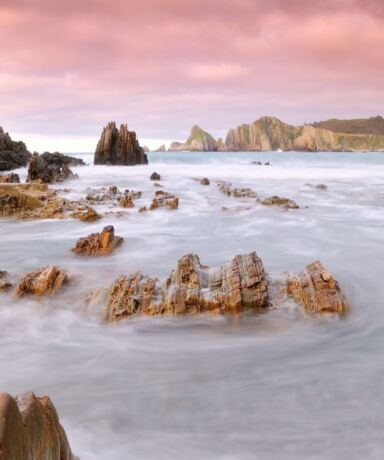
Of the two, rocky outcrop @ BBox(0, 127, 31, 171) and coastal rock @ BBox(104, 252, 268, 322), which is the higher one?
rocky outcrop @ BBox(0, 127, 31, 171)

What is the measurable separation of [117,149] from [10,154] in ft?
74.3

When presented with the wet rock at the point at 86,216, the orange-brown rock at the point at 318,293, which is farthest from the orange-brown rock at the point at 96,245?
the orange-brown rock at the point at 318,293

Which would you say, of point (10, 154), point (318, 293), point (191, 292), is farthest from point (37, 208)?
point (10, 154)

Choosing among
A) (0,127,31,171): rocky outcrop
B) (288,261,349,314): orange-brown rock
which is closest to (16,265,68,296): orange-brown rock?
(288,261,349,314): orange-brown rock

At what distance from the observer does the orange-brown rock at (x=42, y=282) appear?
4.67 m

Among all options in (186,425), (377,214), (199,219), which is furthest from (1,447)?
(377,214)

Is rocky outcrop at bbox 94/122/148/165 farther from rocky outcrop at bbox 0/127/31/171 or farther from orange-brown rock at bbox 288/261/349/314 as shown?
orange-brown rock at bbox 288/261/349/314

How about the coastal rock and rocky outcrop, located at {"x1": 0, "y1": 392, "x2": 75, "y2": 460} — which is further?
the coastal rock

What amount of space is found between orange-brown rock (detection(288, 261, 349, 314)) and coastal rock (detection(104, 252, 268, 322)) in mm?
460

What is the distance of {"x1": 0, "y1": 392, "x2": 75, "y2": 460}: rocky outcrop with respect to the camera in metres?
1.20

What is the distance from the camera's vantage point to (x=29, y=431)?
1.39 metres

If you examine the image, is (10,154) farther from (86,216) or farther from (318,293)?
(318,293)

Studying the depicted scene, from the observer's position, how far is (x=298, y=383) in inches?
121

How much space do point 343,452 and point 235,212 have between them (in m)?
9.66
